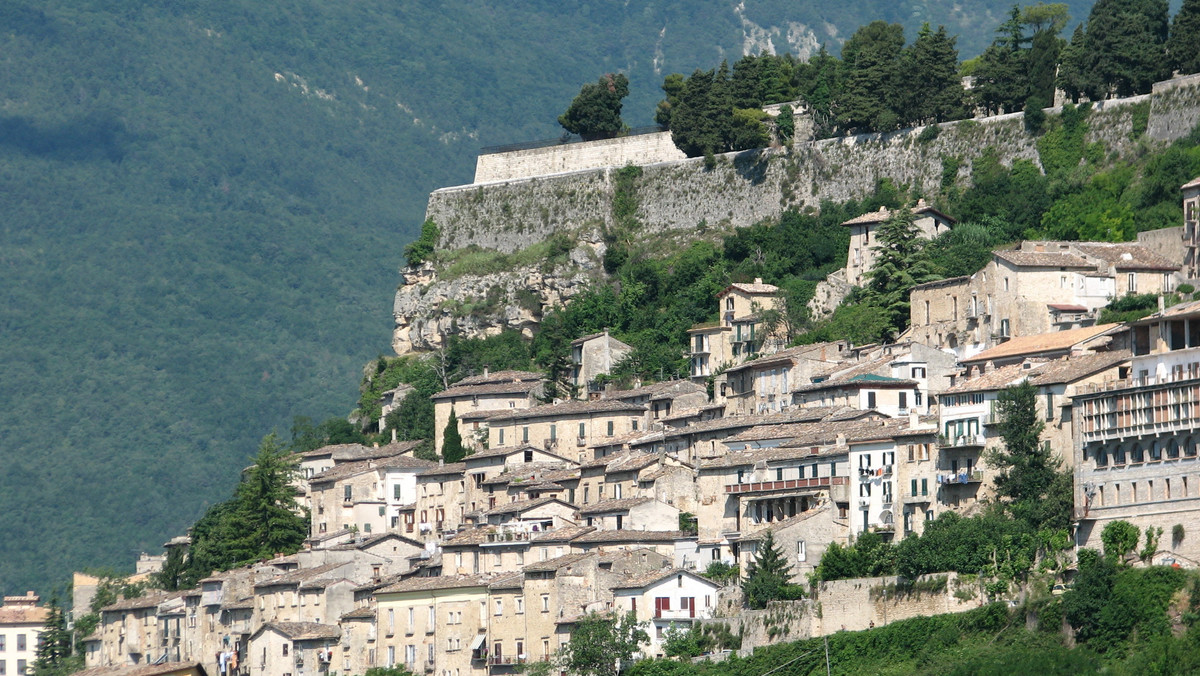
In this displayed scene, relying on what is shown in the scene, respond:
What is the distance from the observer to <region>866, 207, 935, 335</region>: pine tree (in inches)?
3415

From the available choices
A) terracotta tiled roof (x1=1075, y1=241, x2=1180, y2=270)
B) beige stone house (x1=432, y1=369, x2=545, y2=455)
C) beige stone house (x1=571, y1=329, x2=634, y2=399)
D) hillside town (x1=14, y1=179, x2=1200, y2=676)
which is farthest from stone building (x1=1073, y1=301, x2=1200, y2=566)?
beige stone house (x1=432, y1=369, x2=545, y2=455)

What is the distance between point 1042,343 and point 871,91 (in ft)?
113

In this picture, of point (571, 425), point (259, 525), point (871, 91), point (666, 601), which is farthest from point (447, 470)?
point (871, 91)

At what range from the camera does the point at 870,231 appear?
93750 mm

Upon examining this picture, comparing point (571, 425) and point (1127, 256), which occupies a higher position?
point (1127, 256)

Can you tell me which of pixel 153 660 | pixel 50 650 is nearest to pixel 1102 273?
pixel 153 660

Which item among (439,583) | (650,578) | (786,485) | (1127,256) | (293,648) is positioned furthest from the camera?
(293,648)

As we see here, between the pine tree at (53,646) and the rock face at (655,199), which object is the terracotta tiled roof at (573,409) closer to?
the rock face at (655,199)

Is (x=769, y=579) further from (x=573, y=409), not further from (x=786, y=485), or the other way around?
(x=573, y=409)

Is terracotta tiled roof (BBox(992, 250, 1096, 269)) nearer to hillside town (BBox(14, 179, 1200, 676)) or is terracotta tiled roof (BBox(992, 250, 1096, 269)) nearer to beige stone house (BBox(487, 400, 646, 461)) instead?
hillside town (BBox(14, 179, 1200, 676))

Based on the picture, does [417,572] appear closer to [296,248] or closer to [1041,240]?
[1041,240]

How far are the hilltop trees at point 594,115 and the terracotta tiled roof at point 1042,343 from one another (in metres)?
48.1

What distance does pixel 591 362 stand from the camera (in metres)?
98.6

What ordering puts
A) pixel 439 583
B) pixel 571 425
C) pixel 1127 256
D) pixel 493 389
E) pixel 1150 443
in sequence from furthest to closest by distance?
pixel 493 389 → pixel 571 425 → pixel 1127 256 → pixel 439 583 → pixel 1150 443
